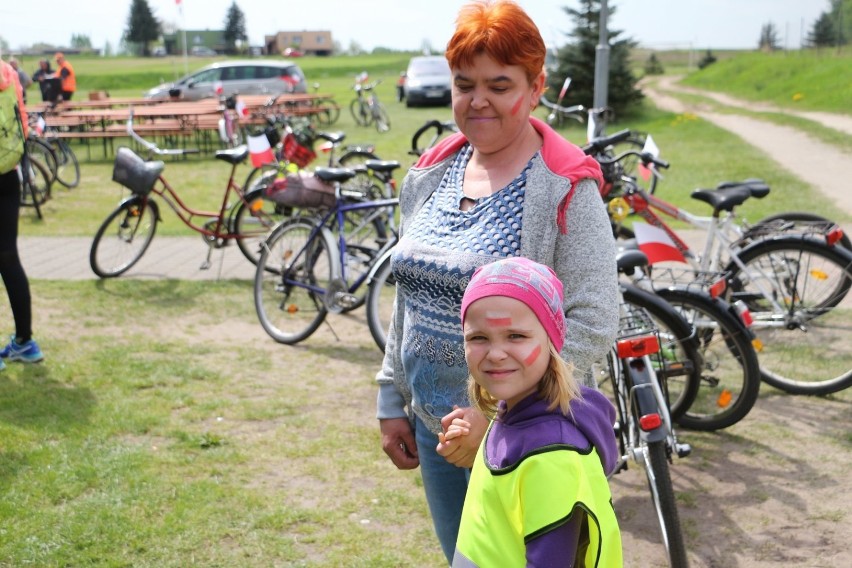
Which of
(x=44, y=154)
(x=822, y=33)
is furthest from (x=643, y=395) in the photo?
(x=822, y=33)

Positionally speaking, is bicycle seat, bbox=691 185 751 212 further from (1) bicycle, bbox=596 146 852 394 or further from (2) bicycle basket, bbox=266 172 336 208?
(2) bicycle basket, bbox=266 172 336 208

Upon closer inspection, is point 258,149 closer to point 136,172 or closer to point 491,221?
point 136,172

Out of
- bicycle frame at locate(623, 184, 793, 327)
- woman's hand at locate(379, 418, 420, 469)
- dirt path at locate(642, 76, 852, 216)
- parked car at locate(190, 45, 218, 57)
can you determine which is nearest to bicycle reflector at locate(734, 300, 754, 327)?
bicycle frame at locate(623, 184, 793, 327)

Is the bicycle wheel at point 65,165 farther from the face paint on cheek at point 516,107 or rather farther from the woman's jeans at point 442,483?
the face paint on cheek at point 516,107

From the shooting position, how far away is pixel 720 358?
192 inches

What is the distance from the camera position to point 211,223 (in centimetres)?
849

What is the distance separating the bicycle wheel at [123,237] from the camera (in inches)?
324

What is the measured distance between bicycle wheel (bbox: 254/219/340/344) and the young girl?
4472mm

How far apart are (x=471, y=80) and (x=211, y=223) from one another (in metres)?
6.56

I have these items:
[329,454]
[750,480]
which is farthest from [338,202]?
[750,480]

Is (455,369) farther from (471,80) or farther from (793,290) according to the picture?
(793,290)

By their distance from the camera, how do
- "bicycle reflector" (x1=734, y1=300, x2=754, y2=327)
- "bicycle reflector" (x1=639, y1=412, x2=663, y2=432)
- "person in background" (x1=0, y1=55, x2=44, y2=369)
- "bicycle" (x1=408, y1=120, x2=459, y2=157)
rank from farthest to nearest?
"bicycle" (x1=408, y1=120, x2=459, y2=157)
"person in background" (x1=0, y1=55, x2=44, y2=369)
"bicycle reflector" (x1=734, y1=300, x2=754, y2=327)
"bicycle reflector" (x1=639, y1=412, x2=663, y2=432)

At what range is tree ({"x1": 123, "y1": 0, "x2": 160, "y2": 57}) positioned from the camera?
329 ft

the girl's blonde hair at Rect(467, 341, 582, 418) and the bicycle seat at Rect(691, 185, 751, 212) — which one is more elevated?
the girl's blonde hair at Rect(467, 341, 582, 418)
